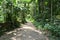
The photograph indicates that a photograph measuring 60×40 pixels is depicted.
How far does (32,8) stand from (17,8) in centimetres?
1142

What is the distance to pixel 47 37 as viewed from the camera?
10.2 m

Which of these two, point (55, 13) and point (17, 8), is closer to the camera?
point (17, 8)

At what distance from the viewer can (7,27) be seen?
37.0 feet

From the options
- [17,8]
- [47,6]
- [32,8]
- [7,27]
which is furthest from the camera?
[32,8]

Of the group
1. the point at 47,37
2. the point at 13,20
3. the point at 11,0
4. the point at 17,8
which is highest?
the point at 11,0

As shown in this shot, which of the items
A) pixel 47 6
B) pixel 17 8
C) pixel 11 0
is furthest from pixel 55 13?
pixel 11 0

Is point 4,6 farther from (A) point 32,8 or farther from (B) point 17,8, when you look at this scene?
(A) point 32,8

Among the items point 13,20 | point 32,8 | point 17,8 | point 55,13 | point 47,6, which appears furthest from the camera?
point 32,8

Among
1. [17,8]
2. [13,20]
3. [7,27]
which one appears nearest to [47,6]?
[17,8]

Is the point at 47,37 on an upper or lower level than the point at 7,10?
lower

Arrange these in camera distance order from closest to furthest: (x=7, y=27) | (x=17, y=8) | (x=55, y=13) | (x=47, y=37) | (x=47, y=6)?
(x=47, y=37) < (x=7, y=27) < (x=17, y=8) < (x=55, y=13) < (x=47, y=6)

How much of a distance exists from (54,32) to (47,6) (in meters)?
6.72

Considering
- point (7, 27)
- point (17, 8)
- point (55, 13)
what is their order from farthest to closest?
point (55, 13) < point (17, 8) < point (7, 27)

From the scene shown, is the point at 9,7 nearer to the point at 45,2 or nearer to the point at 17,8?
the point at 17,8
